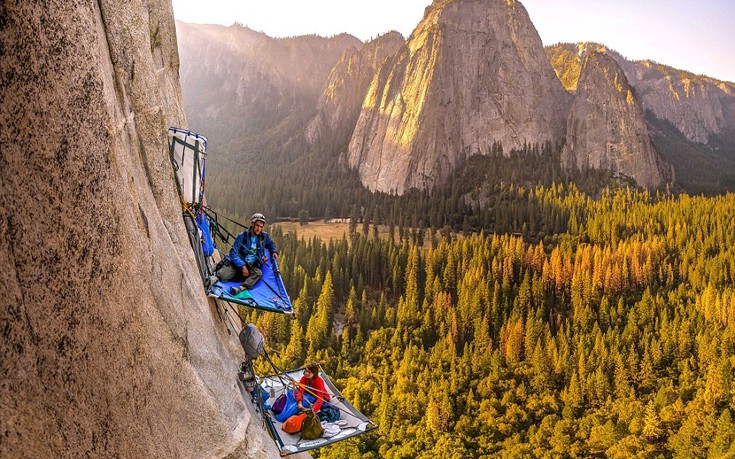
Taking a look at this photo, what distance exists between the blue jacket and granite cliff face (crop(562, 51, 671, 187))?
15937cm

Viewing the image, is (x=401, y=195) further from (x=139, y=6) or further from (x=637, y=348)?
(x=139, y=6)

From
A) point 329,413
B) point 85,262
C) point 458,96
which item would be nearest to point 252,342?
point 329,413

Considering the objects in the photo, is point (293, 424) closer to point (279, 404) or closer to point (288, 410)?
point (288, 410)

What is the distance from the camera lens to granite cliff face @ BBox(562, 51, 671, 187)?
156500 mm

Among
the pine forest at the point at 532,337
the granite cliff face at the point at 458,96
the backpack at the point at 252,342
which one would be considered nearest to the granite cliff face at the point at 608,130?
the granite cliff face at the point at 458,96

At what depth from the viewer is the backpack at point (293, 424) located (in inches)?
521

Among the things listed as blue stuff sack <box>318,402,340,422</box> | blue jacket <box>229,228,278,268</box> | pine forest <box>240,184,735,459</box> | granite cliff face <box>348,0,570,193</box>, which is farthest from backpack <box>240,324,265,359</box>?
granite cliff face <box>348,0,570,193</box>

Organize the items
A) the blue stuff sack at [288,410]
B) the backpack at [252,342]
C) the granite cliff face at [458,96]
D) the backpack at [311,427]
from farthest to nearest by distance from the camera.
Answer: the granite cliff face at [458,96]
the blue stuff sack at [288,410]
the backpack at [311,427]
the backpack at [252,342]

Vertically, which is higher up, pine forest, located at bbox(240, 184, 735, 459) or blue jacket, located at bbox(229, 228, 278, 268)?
blue jacket, located at bbox(229, 228, 278, 268)

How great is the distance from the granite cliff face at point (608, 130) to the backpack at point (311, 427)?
523ft

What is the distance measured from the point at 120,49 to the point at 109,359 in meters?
4.56

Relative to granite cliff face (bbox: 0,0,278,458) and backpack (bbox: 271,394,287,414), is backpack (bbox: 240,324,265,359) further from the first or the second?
granite cliff face (bbox: 0,0,278,458)

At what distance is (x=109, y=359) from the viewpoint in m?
6.33

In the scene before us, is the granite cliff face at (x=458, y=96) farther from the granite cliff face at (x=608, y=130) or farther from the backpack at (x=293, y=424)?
the backpack at (x=293, y=424)
